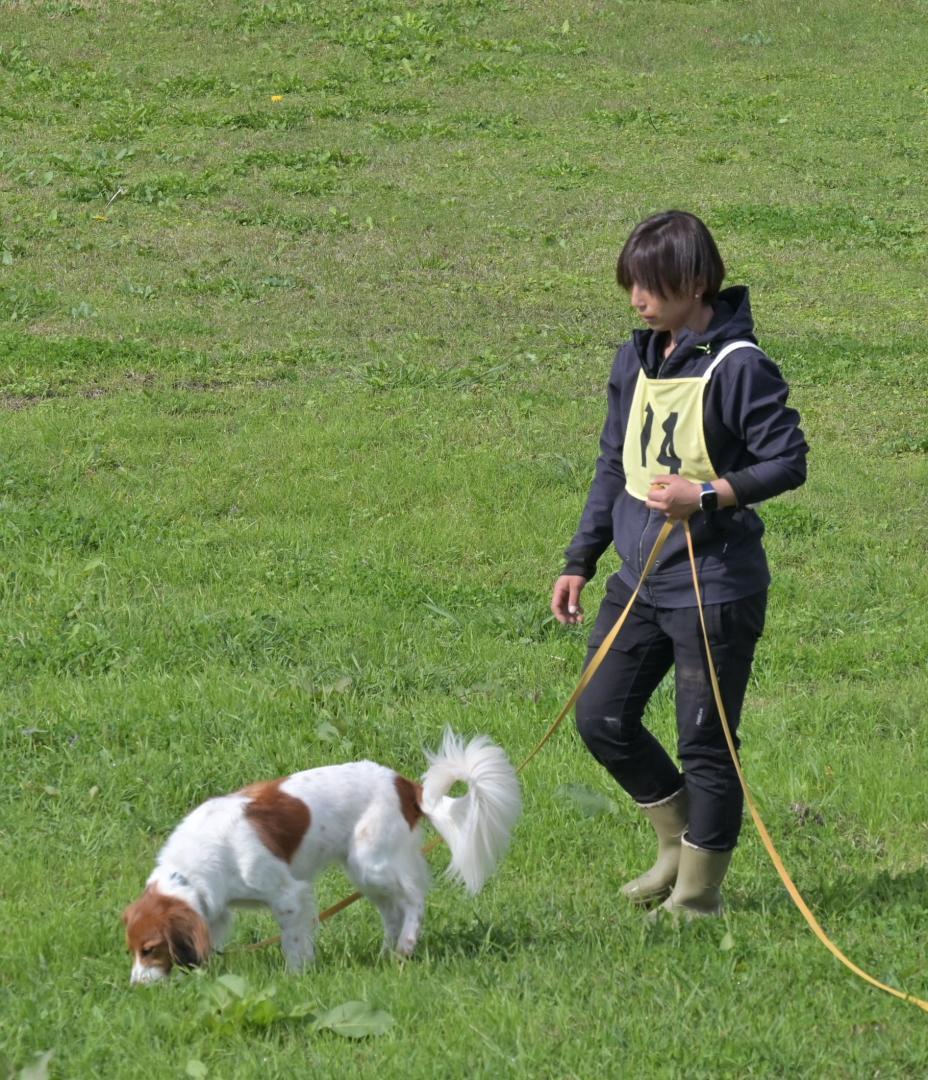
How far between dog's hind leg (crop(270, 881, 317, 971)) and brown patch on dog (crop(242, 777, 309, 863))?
0.09 meters

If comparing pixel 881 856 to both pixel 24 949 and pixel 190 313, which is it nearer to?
pixel 24 949

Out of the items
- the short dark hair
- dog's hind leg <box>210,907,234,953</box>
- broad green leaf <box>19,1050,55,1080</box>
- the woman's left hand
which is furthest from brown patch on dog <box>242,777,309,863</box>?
the short dark hair

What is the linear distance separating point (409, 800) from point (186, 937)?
76 centimetres

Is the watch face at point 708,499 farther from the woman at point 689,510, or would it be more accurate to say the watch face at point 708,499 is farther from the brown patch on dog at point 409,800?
the brown patch on dog at point 409,800

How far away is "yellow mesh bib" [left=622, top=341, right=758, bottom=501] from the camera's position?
4.04 metres

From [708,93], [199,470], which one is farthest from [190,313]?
[708,93]

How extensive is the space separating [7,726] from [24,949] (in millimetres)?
1717

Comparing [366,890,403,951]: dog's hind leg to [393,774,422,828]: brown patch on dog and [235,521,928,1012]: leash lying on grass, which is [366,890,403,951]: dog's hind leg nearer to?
[235,521,928,1012]: leash lying on grass

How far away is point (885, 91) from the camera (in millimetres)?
20203

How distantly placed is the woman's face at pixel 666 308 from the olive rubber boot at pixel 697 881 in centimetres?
142

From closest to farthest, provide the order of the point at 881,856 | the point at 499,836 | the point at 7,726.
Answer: the point at 499,836 < the point at 881,856 < the point at 7,726

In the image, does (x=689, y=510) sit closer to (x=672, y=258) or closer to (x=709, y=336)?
(x=709, y=336)

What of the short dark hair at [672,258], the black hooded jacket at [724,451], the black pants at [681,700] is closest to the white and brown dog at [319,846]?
the black pants at [681,700]

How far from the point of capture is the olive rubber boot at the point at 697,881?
424 cm
